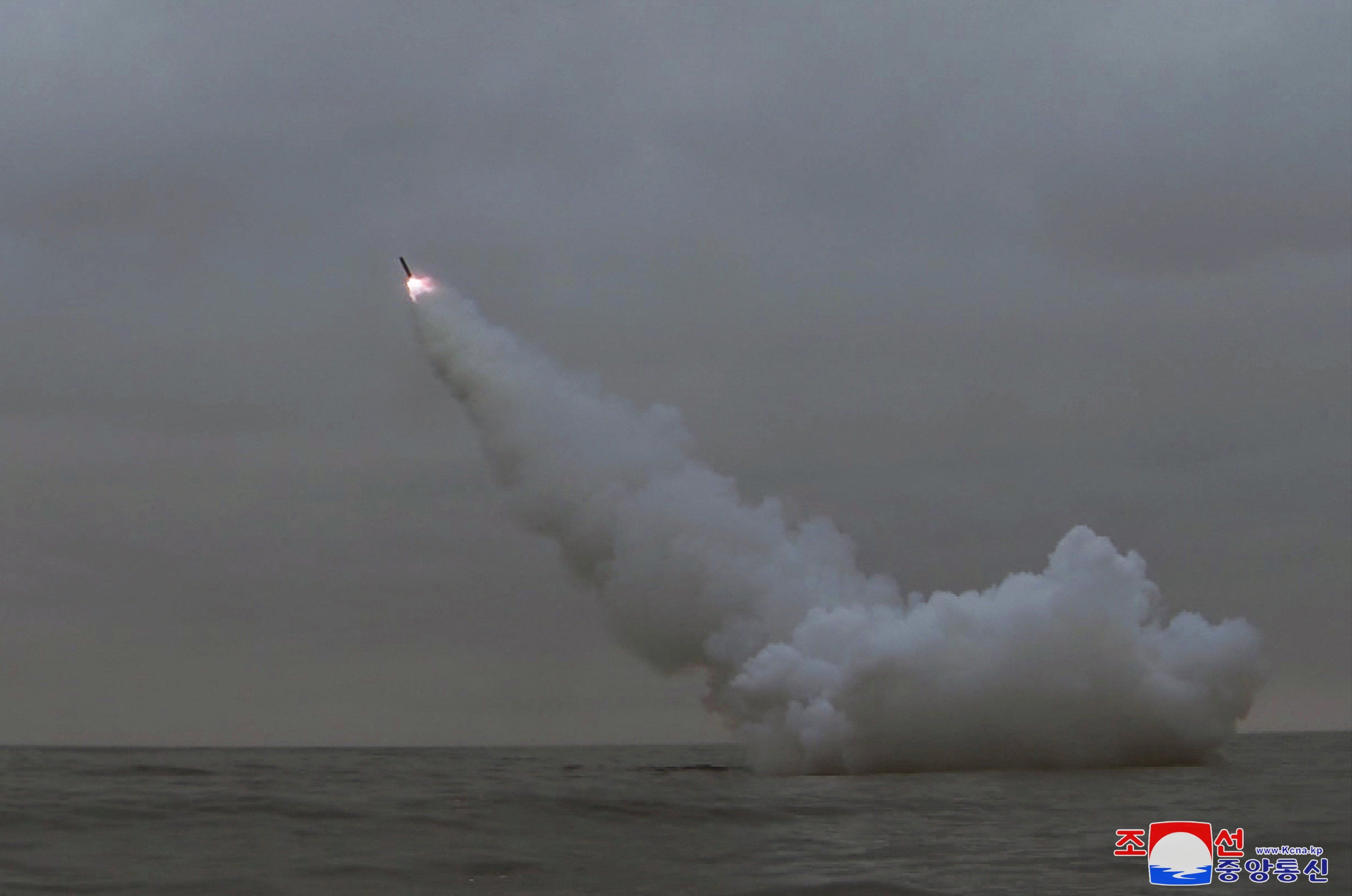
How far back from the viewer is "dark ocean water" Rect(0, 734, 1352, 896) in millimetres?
34125

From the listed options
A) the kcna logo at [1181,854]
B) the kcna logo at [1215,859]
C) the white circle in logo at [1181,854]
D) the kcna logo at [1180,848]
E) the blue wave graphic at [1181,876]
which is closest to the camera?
the kcna logo at [1215,859]

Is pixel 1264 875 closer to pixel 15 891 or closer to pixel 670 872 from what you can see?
pixel 670 872

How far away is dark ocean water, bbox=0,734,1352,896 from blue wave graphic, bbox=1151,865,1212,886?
682 millimetres

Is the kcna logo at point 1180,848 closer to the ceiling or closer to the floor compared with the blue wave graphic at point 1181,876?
closer to the ceiling

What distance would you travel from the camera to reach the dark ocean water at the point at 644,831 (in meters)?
34.1

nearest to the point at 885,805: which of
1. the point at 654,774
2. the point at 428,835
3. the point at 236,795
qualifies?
the point at 428,835

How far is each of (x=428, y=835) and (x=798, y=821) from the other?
12.9 metres

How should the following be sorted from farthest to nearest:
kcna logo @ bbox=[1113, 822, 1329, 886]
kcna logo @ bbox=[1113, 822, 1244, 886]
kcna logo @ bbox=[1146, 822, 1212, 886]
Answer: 1. kcna logo @ bbox=[1113, 822, 1244, 886]
2. kcna logo @ bbox=[1146, 822, 1212, 886]
3. kcna logo @ bbox=[1113, 822, 1329, 886]

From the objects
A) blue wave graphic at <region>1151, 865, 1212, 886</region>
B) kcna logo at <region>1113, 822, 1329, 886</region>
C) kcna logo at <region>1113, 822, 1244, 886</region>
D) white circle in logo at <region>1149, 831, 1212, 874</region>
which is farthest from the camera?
white circle in logo at <region>1149, 831, 1212, 874</region>

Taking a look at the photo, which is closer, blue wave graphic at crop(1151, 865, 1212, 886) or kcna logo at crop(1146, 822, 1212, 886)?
blue wave graphic at crop(1151, 865, 1212, 886)

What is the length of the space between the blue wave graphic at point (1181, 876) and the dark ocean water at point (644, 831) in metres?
0.68

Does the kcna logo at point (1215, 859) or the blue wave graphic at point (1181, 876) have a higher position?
the kcna logo at point (1215, 859)

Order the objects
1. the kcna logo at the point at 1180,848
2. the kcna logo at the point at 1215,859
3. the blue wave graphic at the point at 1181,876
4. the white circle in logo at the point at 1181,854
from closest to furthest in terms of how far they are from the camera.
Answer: the kcna logo at the point at 1215,859, the blue wave graphic at the point at 1181,876, the kcna logo at the point at 1180,848, the white circle in logo at the point at 1181,854

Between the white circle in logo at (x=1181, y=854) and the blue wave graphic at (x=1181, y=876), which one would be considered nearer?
the blue wave graphic at (x=1181, y=876)
